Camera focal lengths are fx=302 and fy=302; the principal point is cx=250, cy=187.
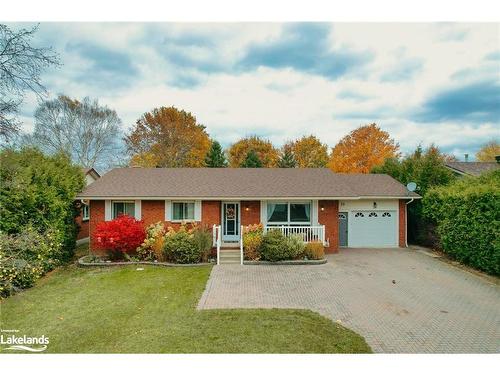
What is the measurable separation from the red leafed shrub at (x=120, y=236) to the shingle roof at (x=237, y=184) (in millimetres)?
1630

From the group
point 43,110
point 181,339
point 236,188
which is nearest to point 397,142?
point 236,188

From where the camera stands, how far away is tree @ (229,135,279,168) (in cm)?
3855

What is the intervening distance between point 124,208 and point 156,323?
30.5 ft

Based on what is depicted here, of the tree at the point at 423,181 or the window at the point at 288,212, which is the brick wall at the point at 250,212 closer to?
the window at the point at 288,212

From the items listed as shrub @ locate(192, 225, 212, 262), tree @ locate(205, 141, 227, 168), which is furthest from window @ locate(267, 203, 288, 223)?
tree @ locate(205, 141, 227, 168)

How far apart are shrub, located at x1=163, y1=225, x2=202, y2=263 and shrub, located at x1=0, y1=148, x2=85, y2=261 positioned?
452cm

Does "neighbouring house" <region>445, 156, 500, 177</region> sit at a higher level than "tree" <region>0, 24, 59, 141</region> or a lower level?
lower

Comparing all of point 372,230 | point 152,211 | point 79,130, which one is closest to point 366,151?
point 372,230

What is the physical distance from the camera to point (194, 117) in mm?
36219

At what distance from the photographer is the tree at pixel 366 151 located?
104ft

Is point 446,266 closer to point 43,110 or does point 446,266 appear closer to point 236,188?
point 236,188

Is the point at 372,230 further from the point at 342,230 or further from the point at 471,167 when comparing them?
the point at 471,167

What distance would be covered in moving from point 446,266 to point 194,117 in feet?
99.3

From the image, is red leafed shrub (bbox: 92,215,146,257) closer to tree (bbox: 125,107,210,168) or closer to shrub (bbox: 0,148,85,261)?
shrub (bbox: 0,148,85,261)
